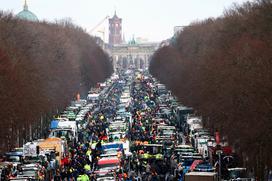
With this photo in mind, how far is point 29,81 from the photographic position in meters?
53.2

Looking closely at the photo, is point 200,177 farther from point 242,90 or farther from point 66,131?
point 66,131

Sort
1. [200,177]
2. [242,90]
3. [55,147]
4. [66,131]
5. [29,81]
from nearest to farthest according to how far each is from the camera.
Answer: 1. [200,177]
2. [242,90]
3. [55,147]
4. [66,131]
5. [29,81]

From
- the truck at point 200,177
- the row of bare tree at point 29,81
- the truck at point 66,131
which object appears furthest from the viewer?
the truck at point 66,131

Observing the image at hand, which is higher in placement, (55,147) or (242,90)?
(242,90)

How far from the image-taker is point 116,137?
4762 cm

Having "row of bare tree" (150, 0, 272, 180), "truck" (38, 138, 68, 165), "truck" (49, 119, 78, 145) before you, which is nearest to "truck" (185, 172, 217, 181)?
"row of bare tree" (150, 0, 272, 180)

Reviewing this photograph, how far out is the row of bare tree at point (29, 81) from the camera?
145 feet

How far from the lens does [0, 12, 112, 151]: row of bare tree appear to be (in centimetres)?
4431

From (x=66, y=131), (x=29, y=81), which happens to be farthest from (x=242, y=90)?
(x=29, y=81)

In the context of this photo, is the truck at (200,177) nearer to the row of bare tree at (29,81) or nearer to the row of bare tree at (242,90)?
the row of bare tree at (242,90)

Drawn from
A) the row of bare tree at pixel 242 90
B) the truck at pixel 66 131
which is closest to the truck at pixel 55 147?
the truck at pixel 66 131

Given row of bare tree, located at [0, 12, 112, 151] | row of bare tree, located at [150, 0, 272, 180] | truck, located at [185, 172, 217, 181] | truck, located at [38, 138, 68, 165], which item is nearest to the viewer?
truck, located at [185, 172, 217, 181]

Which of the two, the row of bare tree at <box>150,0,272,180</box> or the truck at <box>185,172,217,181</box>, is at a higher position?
the row of bare tree at <box>150,0,272,180</box>

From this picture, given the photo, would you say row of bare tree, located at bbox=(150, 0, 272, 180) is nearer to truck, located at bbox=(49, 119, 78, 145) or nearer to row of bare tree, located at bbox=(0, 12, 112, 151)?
truck, located at bbox=(49, 119, 78, 145)
